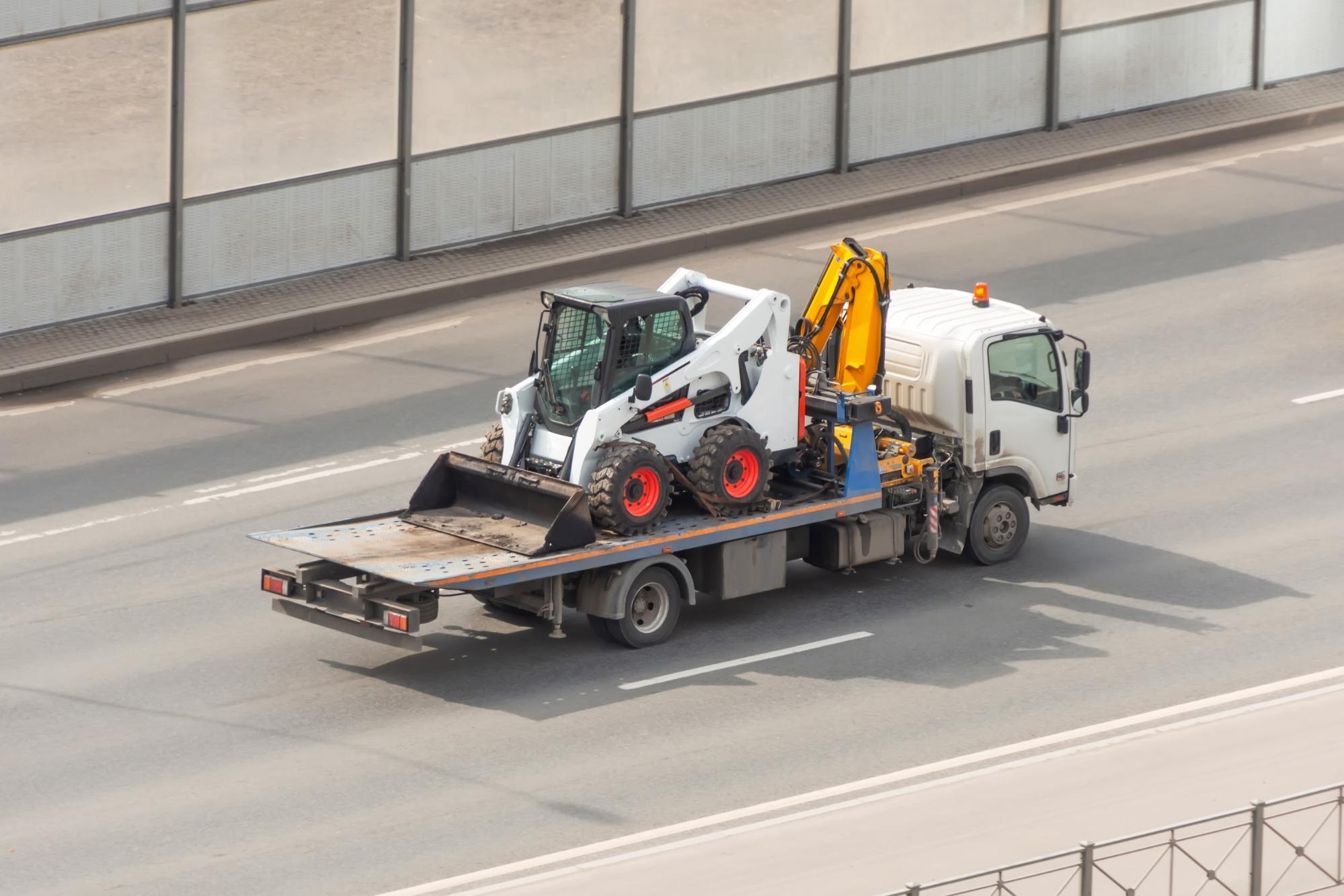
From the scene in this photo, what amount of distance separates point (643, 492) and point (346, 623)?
8.07ft

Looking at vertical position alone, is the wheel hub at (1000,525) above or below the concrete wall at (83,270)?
below

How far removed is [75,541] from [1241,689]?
1004 cm

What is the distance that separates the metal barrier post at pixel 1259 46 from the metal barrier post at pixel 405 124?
1277 centimetres

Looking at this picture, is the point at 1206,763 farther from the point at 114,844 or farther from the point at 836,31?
the point at 836,31

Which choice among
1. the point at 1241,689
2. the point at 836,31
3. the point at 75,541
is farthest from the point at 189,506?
the point at 836,31

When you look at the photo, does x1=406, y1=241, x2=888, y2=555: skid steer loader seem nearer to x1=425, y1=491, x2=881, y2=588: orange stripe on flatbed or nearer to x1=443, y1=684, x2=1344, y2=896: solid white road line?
x1=425, y1=491, x2=881, y2=588: orange stripe on flatbed

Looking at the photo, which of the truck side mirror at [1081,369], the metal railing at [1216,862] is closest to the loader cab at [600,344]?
the truck side mirror at [1081,369]

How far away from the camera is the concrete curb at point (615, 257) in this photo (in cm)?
2602

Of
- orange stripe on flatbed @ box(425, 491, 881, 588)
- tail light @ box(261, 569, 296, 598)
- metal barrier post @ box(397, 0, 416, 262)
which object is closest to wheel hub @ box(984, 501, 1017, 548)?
orange stripe on flatbed @ box(425, 491, 881, 588)

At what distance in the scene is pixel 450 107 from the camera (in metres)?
28.7

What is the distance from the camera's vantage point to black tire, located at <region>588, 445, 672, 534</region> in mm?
18297

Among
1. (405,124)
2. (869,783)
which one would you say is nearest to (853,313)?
(869,783)

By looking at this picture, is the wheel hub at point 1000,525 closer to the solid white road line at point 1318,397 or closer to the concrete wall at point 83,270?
the solid white road line at point 1318,397

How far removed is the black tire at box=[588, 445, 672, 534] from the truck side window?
3.44m
